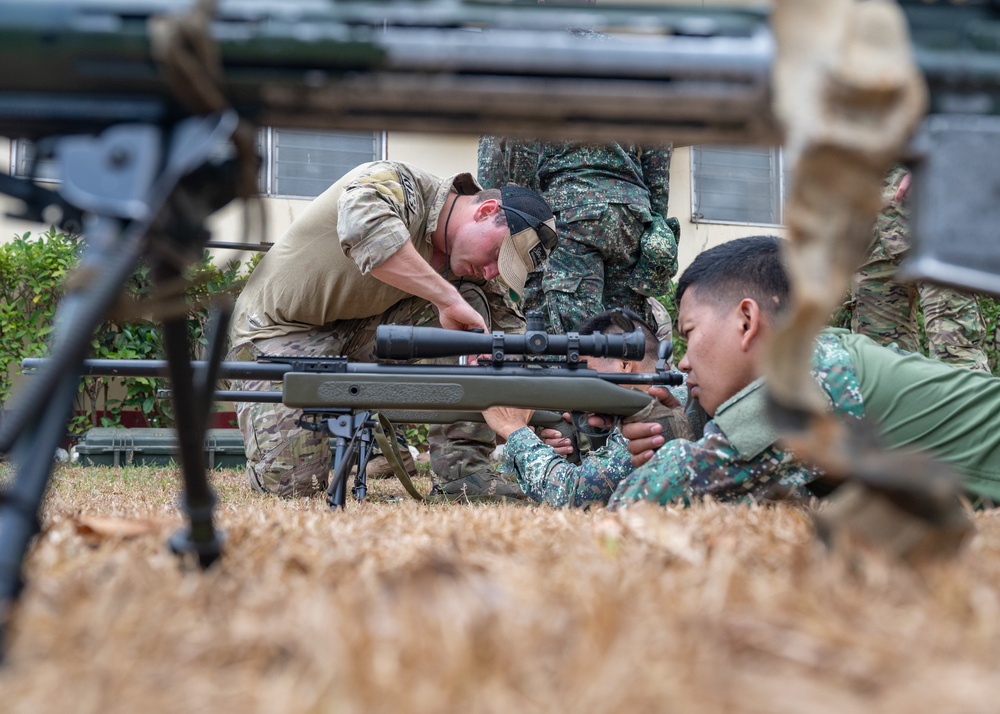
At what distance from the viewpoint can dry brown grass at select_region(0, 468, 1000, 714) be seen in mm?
540

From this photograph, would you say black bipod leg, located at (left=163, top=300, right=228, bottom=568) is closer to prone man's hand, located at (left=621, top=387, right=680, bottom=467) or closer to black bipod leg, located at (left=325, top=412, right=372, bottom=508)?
prone man's hand, located at (left=621, top=387, right=680, bottom=467)

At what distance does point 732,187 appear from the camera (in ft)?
33.1

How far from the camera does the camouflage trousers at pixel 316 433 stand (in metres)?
4.38

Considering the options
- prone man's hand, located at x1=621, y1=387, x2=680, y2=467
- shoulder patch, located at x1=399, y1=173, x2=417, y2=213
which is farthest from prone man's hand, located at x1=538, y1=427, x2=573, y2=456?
shoulder patch, located at x1=399, y1=173, x2=417, y2=213

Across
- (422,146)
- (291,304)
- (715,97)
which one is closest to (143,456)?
(291,304)

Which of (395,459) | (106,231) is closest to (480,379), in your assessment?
(395,459)

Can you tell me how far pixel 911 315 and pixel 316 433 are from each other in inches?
116

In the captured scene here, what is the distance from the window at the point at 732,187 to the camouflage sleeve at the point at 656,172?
4.88 metres

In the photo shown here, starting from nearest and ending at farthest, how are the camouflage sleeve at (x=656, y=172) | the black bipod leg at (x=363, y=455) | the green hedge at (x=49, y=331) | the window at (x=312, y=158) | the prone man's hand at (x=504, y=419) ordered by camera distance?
the prone man's hand at (x=504, y=419), the black bipod leg at (x=363, y=455), the camouflage sleeve at (x=656, y=172), the green hedge at (x=49, y=331), the window at (x=312, y=158)

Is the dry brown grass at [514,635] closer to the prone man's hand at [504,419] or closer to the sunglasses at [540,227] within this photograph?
the prone man's hand at [504,419]

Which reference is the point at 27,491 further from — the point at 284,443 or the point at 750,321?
the point at 284,443

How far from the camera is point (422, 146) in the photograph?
9.14 metres

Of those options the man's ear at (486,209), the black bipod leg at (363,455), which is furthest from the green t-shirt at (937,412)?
the man's ear at (486,209)

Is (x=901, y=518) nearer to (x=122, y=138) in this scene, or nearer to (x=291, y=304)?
(x=122, y=138)
